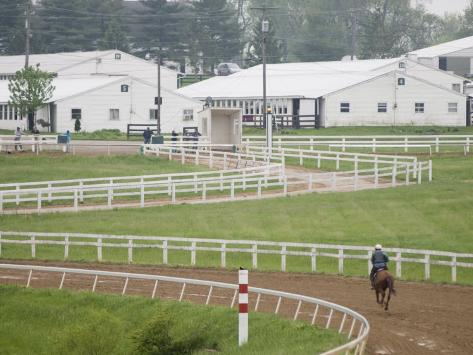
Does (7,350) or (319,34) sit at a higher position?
(319,34)

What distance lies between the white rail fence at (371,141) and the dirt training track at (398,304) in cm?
2973

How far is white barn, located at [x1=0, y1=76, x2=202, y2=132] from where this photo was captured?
77.7m

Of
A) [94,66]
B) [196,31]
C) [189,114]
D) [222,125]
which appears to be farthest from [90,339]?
[196,31]

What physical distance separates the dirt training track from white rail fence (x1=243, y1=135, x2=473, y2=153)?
97.6 ft

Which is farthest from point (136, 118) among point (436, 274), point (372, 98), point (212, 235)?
point (436, 274)

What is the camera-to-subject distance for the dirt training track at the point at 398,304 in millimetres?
19703

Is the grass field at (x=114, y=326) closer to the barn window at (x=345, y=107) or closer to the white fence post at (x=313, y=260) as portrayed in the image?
the white fence post at (x=313, y=260)

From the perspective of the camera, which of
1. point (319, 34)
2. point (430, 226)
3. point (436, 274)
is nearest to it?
point (436, 274)

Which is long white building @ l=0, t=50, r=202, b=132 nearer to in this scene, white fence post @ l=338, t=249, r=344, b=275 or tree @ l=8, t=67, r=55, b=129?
tree @ l=8, t=67, r=55, b=129

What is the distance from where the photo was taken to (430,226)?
3584cm

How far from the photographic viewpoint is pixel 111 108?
78.8 metres

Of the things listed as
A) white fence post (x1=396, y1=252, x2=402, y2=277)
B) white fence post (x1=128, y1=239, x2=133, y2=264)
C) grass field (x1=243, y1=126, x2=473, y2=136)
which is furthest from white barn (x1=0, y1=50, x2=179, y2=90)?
white fence post (x1=396, y1=252, x2=402, y2=277)

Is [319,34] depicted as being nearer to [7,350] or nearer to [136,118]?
[136,118]

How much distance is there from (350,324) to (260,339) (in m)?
2.07
